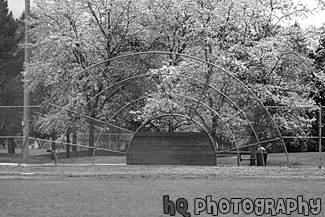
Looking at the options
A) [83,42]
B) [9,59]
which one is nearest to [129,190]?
[83,42]

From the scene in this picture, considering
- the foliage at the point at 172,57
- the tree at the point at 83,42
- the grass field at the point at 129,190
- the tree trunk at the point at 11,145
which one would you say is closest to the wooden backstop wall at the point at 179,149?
the foliage at the point at 172,57

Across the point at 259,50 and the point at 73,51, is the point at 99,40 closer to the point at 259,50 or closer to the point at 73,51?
the point at 73,51

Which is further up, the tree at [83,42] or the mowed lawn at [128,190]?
the tree at [83,42]

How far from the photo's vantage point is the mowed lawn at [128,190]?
12.5 m

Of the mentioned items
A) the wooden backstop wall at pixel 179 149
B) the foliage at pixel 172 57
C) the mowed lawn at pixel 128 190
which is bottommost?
the mowed lawn at pixel 128 190

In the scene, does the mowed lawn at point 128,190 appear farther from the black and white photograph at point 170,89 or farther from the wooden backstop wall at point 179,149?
the wooden backstop wall at point 179,149

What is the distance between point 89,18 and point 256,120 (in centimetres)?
1218

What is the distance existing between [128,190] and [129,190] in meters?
0.03

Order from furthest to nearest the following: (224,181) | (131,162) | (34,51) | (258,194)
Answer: (34,51) → (131,162) → (224,181) → (258,194)

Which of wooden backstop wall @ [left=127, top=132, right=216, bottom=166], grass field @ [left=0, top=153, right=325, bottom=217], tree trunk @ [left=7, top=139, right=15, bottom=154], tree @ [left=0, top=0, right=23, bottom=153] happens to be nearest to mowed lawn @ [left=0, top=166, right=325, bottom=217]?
grass field @ [left=0, top=153, right=325, bottom=217]

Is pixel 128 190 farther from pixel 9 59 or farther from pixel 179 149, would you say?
pixel 9 59

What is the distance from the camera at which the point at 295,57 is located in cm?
3600

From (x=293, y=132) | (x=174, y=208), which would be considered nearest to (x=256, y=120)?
(x=293, y=132)

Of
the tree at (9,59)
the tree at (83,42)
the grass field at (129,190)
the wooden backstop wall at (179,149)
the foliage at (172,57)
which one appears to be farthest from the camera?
the tree at (9,59)
